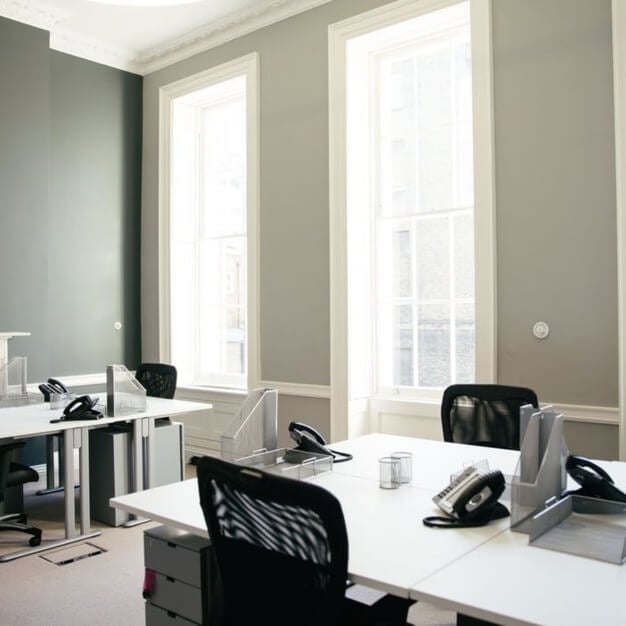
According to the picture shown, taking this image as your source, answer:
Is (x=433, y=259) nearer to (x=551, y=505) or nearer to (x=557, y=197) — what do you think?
(x=557, y=197)

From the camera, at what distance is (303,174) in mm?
4934

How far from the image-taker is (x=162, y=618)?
2145 millimetres

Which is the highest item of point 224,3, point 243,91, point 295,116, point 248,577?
point 224,3

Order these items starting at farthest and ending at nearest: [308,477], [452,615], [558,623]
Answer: [452,615] < [308,477] < [558,623]

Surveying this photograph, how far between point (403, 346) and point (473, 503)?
2.87 m

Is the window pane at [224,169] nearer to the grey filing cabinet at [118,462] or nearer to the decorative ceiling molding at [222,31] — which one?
the decorative ceiling molding at [222,31]

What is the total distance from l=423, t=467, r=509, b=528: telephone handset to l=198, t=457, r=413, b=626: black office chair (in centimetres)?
33

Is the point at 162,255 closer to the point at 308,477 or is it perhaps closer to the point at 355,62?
the point at 355,62

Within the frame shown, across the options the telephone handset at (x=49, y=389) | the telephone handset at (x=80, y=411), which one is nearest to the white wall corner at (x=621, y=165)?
the telephone handset at (x=80, y=411)

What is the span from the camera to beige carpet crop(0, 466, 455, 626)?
9.55 ft

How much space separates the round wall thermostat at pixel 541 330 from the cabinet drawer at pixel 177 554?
2386 mm

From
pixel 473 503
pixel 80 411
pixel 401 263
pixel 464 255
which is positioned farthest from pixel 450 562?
pixel 401 263

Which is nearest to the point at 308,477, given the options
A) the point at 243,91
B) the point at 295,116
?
the point at 295,116

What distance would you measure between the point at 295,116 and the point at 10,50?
7.66 feet
